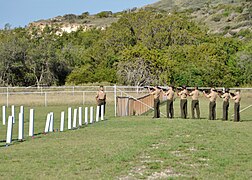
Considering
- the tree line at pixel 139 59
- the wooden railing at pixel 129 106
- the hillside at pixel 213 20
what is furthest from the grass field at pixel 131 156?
the hillside at pixel 213 20

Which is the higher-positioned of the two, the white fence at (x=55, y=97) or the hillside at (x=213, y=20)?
the hillside at (x=213, y=20)

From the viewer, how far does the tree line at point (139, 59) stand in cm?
7031

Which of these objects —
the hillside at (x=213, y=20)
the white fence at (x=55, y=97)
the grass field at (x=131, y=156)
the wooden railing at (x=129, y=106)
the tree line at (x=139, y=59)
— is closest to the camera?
the grass field at (x=131, y=156)

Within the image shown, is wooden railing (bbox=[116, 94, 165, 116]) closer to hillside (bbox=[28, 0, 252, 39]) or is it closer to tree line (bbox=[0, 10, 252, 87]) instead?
tree line (bbox=[0, 10, 252, 87])

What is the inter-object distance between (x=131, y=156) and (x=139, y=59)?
55584mm

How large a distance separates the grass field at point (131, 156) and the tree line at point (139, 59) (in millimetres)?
47792

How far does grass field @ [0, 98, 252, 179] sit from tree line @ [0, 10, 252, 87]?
47792 millimetres

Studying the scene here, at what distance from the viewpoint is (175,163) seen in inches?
515

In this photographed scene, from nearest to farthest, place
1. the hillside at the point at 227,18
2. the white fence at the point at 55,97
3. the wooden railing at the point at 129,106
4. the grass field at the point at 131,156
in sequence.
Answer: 1. the grass field at the point at 131,156
2. the wooden railing at the point at 129,106
3. the white fence at the point at 55,97
4. the hillside at the point at 227,18

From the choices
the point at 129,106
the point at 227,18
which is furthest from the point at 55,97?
the point at 227,18

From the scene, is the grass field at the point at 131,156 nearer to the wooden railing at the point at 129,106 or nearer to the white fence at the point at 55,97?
the wooden railing at the point at 129,106

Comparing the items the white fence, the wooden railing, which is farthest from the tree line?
the wooden railing

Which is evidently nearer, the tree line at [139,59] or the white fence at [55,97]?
the white fence at [55,97]

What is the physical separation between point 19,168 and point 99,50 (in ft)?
244
